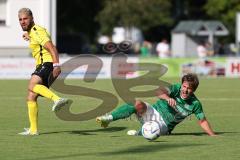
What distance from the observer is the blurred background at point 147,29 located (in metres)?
39.8

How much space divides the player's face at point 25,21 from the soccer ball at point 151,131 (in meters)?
2.56

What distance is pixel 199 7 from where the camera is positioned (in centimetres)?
8769

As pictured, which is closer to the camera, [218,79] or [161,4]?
[218,79]

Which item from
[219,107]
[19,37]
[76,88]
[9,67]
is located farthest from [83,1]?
[219,107]

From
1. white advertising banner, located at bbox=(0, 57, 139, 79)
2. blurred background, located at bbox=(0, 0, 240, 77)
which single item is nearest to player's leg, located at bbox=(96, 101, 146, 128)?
white advertising banner, located at bbox=(0, 57, 139, 79)

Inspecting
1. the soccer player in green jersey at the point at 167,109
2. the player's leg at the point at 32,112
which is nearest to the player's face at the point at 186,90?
the soccer player in green jersey at the point at 167,109

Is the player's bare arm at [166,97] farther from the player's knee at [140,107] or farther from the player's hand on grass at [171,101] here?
the player's knee at [140,107]

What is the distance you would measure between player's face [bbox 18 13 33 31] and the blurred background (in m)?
23.2

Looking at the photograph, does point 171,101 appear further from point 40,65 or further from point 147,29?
point 147,29

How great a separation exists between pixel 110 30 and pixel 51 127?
201ft

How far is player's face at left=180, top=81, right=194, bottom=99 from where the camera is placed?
13.2 meters

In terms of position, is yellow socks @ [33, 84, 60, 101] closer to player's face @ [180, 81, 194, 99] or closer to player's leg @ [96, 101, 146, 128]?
player's leg @ [96, 101, 146, 128]

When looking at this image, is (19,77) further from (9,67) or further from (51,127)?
(51,127)

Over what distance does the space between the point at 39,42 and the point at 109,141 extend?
82.4 inches
